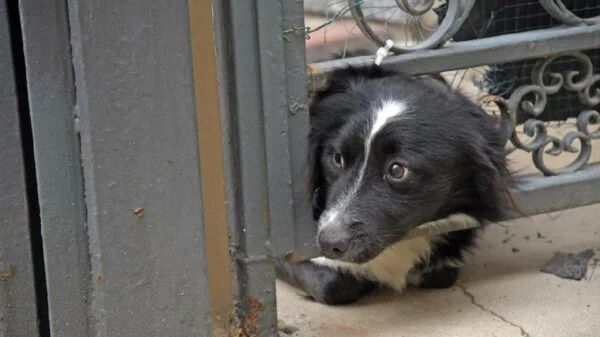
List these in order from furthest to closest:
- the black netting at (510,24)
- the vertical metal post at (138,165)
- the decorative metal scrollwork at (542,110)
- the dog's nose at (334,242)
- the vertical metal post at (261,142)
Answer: the black netting at (510,24), the decorative metal scrollwork at (542,110), the dog's nose at (334,242), the vertical metal post at (261,142), the vertical metal post at (138,165)

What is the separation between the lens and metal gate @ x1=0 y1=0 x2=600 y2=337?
2.32 meters

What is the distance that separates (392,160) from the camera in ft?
9.00

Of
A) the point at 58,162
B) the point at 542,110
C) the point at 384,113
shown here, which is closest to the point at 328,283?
the point at 384,113

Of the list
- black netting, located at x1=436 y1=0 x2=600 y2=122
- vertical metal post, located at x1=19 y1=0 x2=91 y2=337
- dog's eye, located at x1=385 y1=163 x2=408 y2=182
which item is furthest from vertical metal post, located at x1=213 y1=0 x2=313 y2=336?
black netting, located at x1=436 y1=0 x2=600 y2=122

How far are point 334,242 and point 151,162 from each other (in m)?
0.55

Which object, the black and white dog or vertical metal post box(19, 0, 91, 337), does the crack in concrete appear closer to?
the black and white dog

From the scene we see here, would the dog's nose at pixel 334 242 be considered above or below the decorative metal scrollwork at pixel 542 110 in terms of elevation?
below

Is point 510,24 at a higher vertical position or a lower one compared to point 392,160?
higher

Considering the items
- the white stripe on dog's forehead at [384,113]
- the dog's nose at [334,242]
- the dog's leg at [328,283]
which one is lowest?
the dog's leg at [328,283]

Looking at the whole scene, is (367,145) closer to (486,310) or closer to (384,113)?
(384,113)

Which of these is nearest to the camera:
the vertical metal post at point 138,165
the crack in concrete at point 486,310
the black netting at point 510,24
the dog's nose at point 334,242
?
the vertical metal post at point 138,165

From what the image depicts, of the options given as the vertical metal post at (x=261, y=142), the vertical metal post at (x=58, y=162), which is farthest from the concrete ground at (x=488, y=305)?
the vertical metal post at (x=58, y=162)

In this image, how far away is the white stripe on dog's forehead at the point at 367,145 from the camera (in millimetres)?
2682

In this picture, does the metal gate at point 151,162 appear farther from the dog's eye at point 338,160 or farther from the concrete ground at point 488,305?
the concrete ground at point 488,305
